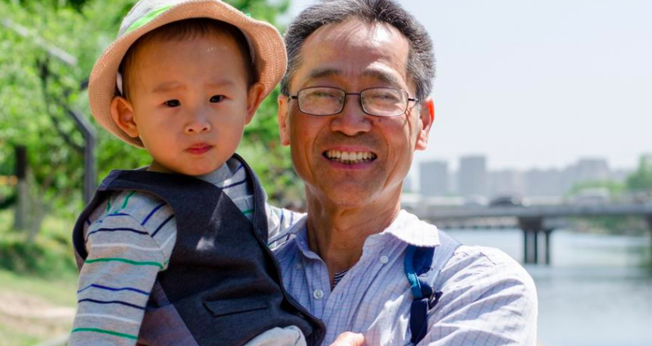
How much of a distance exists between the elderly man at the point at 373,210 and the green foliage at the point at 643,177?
102596 mm

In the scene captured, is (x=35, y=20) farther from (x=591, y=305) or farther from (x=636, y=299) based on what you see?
(x=636, y=299)

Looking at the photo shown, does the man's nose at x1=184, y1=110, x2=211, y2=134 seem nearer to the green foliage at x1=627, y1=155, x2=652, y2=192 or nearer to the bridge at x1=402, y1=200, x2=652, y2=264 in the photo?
the bridge at x1=402, y1=200, x2=652, y2=264

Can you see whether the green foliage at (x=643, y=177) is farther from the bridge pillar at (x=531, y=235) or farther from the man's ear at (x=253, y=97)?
the man's ear at (x=253, y=97)

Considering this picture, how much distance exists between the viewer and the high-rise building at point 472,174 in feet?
534

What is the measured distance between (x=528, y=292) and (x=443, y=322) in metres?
0.26

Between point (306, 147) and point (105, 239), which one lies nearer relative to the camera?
point (105, 239)

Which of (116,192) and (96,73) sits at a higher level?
(96,73)

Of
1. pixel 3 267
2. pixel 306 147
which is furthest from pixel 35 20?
pixel 306 147

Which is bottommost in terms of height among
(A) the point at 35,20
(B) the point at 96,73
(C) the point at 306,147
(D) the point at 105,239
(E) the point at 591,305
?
(E) the point at 591,305

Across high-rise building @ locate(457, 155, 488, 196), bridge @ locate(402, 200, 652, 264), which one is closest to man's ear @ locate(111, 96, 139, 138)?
bridge @ locate(402, 200, 652, 264)

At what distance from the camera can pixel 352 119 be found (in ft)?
7.73

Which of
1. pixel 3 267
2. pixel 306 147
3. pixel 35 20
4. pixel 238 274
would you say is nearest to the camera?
pixel 238 274

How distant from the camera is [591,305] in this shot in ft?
116

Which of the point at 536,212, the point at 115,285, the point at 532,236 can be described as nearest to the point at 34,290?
the point at 115,285
